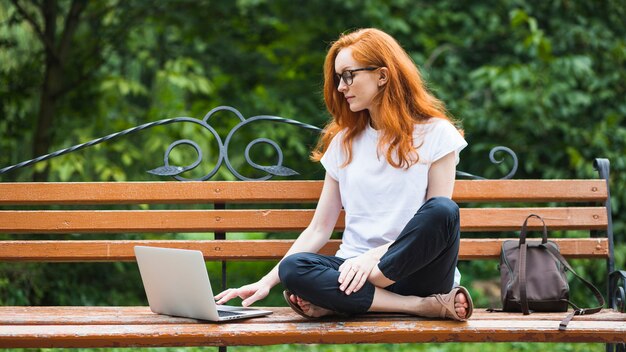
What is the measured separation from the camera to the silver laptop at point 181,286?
2.78 metres

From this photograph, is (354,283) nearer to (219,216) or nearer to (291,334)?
(291,334)

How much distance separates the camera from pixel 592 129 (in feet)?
19.0

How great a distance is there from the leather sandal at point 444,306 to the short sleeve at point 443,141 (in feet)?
1.71

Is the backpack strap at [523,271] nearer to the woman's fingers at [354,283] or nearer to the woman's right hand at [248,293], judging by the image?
the woman's fingers at [354,283]

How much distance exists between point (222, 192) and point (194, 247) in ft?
0.80

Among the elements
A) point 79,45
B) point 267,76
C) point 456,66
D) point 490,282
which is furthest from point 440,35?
point 79,45

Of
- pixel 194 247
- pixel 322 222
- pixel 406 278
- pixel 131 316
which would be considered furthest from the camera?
pixel 194 247

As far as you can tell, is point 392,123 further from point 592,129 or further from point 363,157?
point 592,129

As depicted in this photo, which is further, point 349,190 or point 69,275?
point 69,275

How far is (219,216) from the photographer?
3.60 meters

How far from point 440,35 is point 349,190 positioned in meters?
3.37

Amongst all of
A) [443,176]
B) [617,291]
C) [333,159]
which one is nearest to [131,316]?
[333,159]

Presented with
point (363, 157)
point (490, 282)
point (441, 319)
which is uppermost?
point (363, 157)

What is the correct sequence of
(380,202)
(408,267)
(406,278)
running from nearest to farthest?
(408,267) → (406,278) → (380,202)
